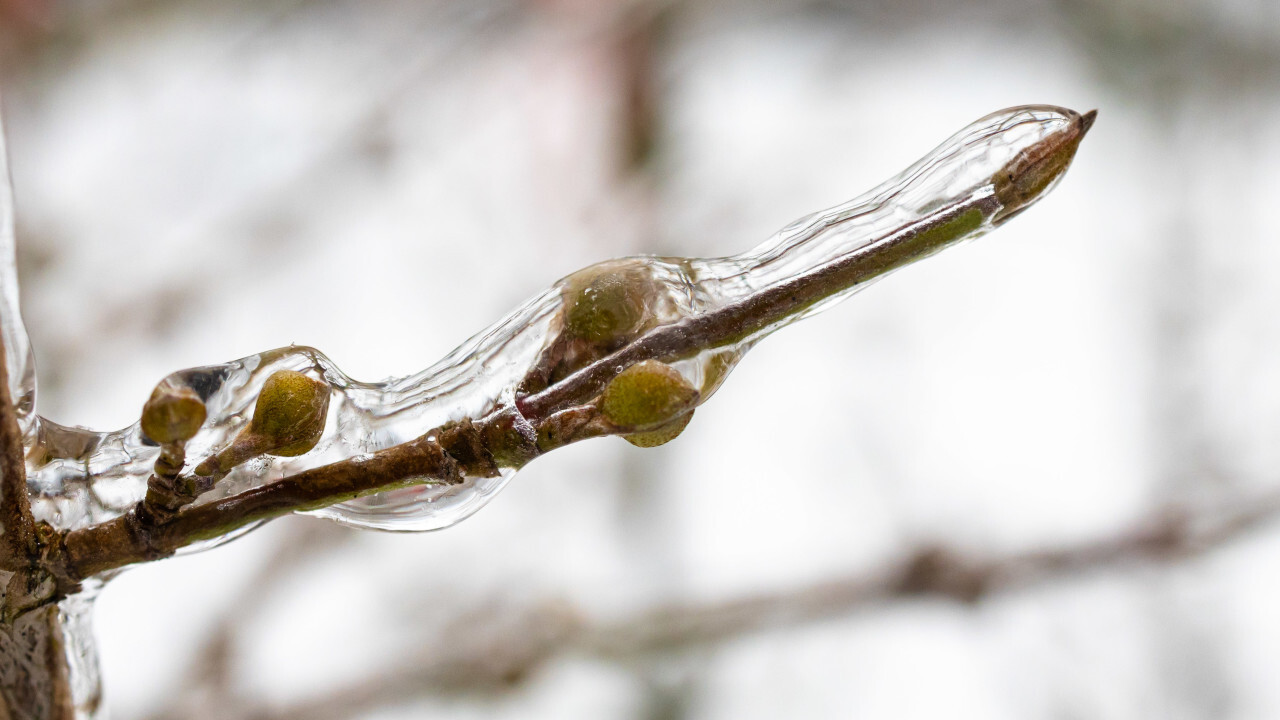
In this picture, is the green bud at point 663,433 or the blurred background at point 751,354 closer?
the green bud at point 663,433

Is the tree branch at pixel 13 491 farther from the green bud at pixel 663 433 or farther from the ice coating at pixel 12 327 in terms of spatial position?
the green bud at pixel 663 433

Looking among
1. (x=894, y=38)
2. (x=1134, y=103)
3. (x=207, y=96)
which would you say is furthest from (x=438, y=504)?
(x=1134, y=103)

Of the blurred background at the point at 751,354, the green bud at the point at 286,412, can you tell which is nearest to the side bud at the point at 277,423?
the green bud at the point at 286,412

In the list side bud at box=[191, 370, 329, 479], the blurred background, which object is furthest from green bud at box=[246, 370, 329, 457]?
the blurred background

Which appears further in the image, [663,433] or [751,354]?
[751,354]

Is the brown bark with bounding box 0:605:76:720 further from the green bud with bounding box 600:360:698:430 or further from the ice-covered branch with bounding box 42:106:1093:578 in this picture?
the green bud with bounding box 600:360:698:430

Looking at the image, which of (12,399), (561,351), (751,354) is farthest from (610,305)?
(751,354)

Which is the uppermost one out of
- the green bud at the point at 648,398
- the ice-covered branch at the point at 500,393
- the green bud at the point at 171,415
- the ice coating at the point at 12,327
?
the ice coating at the point at 12,327

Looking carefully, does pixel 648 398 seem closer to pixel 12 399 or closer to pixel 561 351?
pixel 561 351
